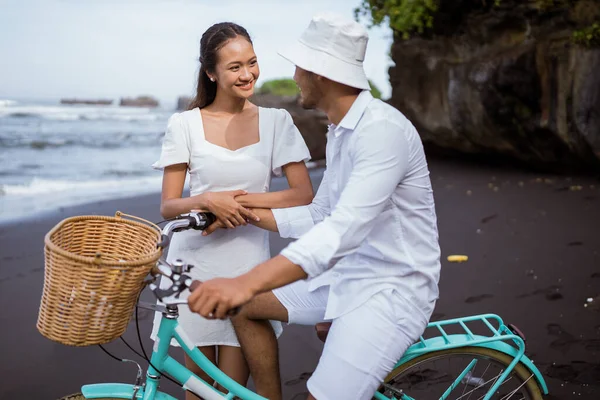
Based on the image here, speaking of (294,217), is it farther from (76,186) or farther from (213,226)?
(76,186)

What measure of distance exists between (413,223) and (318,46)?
676 millimetres

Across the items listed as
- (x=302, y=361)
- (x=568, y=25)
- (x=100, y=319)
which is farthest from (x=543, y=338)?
(x=568, y=25)

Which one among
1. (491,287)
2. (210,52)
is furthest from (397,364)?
(491,287)

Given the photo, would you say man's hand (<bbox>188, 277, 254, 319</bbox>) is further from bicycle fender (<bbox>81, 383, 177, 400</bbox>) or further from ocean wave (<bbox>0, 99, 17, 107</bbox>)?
ocean wave (<bbox>0, 99, 17, 107</bbox>)

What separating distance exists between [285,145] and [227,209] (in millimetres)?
512

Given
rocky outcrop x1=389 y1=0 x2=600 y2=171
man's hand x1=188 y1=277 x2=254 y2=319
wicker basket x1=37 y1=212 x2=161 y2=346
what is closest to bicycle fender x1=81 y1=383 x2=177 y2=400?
wicker basket x1=37 y1=212 x2=161 y2=346

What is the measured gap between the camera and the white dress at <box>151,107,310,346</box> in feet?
10.6

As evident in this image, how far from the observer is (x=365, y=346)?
2.40 meters

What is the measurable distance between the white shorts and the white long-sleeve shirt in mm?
41

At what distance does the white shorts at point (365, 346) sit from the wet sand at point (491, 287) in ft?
6.63

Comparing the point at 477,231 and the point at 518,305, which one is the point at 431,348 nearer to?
the point at 518,305

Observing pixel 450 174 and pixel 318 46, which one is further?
pixel 450 174

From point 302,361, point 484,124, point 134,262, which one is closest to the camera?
point 134,262

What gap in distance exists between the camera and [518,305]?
5504mm
